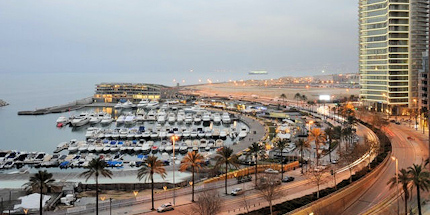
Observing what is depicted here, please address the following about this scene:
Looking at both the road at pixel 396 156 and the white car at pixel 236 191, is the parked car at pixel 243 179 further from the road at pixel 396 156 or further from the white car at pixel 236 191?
the road at pixel 396 156

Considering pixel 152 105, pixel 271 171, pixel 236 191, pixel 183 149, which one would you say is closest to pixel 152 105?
pixel 152 105

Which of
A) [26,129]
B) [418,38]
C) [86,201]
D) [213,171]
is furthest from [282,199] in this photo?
[26,129]

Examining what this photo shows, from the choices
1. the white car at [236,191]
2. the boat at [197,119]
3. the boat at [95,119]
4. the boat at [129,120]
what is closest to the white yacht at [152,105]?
the boat at [129,120]

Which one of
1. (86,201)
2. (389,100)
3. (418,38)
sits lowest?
(86,201)

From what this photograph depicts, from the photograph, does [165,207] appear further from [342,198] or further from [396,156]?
[396,156]

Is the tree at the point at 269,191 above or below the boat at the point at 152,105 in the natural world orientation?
below

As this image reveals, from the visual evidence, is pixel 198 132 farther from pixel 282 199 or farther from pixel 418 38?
pixel 418 38
